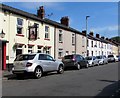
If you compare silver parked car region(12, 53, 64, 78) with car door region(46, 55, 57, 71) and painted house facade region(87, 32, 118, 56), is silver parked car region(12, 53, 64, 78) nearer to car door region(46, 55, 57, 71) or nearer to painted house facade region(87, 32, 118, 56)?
car door region(46, 55, 57, 71)

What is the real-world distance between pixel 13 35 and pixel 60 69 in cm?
616

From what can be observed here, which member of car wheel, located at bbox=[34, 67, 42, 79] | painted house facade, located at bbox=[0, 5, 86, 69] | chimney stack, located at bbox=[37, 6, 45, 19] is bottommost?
car wheel, located at bbox=[34, 67, 42, 79]

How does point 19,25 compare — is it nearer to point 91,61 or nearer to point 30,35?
point 30,35

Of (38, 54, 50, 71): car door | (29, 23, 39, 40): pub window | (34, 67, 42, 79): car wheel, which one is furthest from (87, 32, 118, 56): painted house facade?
(34, 67, 42, 79): car wheel

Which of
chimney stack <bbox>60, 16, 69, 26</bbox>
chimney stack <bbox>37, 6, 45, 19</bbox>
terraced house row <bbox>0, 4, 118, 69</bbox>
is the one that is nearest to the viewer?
terraced house row <bbox>0, 4, 118, 69</bbox>

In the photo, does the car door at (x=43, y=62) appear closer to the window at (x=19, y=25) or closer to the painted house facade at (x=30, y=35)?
the painted house facade at (x=30, y=35)

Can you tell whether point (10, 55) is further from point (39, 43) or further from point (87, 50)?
point (87, 50)

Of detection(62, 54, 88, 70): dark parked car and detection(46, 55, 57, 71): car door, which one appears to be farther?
detection(62, 54, 88, 70): dark parked car

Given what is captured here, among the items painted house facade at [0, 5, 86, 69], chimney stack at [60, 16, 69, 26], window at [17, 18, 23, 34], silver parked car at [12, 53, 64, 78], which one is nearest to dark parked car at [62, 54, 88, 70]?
painted house facade at [0, 5, 86, 69]

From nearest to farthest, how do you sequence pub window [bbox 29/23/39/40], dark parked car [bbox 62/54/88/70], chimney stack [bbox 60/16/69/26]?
dark parked car [bbox 62/54/88/70] → pub window [bbox 29/23/39/40] → chimney stack [bbox 60/16/69/26]

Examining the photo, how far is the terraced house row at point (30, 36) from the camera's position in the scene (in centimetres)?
2331

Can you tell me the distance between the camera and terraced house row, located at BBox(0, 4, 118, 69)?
23309mm

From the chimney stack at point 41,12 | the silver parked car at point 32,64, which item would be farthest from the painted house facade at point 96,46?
the silver parked car at point 32,64

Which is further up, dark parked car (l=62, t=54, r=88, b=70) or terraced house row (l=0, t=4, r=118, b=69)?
terraced house row (l=0, t=4, r=118, b=69)
